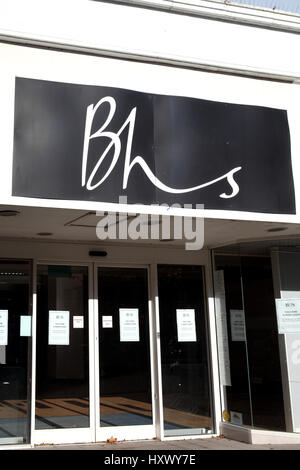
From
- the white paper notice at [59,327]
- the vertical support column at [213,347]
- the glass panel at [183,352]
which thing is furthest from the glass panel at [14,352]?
the vertical support column at [213,347]

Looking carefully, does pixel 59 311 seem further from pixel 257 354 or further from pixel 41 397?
pixel 257 354

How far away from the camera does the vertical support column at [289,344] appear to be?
7.75 meters

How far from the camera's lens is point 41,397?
7430 mm

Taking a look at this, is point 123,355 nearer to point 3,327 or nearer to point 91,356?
point 91,356

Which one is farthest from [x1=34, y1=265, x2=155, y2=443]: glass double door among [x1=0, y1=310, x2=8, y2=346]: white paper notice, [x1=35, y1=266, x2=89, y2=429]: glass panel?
[x1=0, y1=310, x2=8, y2=346]: white paper notice

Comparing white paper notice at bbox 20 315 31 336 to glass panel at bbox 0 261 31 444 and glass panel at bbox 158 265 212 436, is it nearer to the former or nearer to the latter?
glass panel at bbox 0 261 31 444

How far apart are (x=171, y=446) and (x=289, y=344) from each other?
7.11 feet

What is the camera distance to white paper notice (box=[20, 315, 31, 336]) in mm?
7424

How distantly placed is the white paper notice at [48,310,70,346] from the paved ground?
1.35m

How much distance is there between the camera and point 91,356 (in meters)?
7.72

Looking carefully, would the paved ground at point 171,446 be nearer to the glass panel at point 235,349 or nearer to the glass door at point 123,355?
the glass door at point 123,355

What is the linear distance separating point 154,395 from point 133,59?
459cm
